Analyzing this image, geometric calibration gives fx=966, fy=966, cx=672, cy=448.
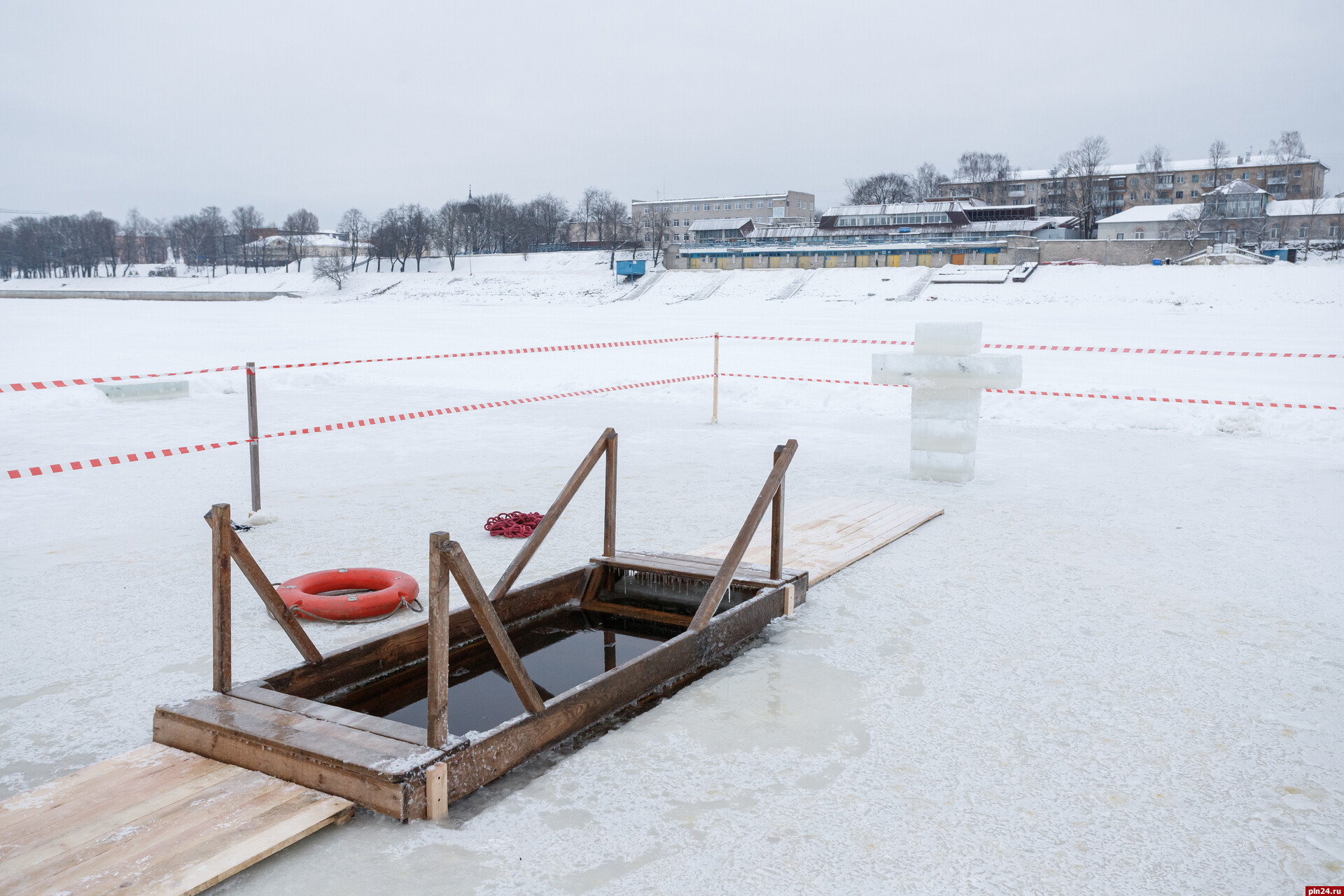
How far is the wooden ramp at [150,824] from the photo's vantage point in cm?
257

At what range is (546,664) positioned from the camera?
466cm

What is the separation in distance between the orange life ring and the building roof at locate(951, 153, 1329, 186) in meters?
117

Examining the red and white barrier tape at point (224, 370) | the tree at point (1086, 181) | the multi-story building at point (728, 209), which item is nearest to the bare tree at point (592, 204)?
the multi-story building at point (728, 209)

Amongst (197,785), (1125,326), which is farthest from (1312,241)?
(197,785)

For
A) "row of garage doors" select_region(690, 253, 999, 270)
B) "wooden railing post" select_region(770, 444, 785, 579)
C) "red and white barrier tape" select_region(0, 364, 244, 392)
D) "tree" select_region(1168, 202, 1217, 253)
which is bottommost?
"wooden railing post" select_region(770, 444, 785, 579)

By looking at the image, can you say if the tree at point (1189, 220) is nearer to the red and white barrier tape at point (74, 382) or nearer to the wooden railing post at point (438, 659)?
the red and white barrier tape at point (74, 382)

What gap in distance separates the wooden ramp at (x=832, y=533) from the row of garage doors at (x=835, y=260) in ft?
196

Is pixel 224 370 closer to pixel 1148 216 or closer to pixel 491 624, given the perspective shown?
pixel 491 624

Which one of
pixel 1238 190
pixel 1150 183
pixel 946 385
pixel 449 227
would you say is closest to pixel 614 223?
pixel 449 227

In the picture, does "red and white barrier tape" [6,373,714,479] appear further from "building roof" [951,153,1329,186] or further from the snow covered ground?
"building roof" [951,153,1329,186]

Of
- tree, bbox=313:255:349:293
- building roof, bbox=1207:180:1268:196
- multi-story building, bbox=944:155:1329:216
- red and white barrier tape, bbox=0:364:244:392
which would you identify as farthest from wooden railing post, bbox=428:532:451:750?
multi-story building, bbox=944:155:1329:216

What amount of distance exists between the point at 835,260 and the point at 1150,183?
2402 inches

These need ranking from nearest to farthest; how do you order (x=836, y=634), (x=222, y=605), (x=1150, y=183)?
(x=222, y=605), (x=836, y=634), (x=1150, y=183)

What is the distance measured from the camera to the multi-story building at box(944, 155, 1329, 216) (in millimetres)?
104562
